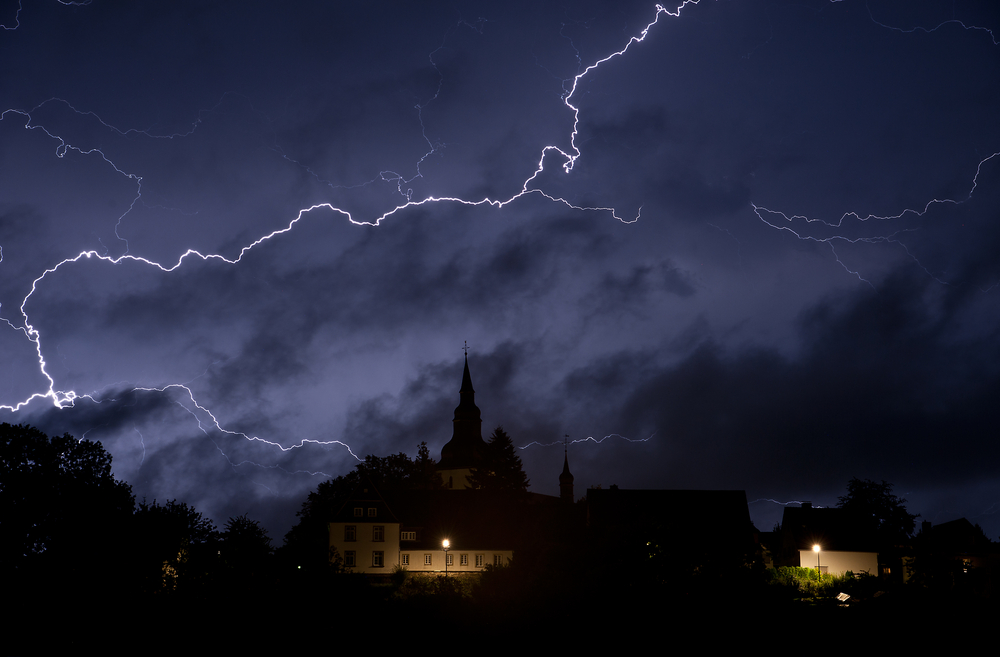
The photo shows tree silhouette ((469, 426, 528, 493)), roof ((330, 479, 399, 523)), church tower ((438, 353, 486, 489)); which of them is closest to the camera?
roof ((330, 479, 399, 523))

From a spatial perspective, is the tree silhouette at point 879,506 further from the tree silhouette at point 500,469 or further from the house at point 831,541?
the tree silhouette at point 500,469

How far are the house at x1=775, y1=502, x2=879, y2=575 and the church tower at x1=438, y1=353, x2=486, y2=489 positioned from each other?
37.2 m

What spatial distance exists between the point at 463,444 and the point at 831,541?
45.7 meters

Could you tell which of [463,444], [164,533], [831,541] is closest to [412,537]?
[164,533]

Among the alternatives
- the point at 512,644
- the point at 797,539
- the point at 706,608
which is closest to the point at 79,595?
the point at 512,644

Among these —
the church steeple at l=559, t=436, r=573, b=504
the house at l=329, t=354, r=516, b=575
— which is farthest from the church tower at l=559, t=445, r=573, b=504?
the house at l=329, t=354, r=516, b=575

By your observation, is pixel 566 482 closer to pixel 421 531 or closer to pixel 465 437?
pixel 465 437

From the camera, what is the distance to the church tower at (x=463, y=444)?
3273 inches

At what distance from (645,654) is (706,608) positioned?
2580 millimetres

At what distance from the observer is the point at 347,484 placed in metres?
62.2

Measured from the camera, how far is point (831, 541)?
47.2 meters

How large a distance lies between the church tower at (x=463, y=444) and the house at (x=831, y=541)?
3715 cm

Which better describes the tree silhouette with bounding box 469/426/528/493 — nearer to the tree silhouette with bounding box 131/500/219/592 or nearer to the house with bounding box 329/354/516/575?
the house with bounding box 329/354/516/575

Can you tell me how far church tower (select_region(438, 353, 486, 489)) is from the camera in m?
83.1
